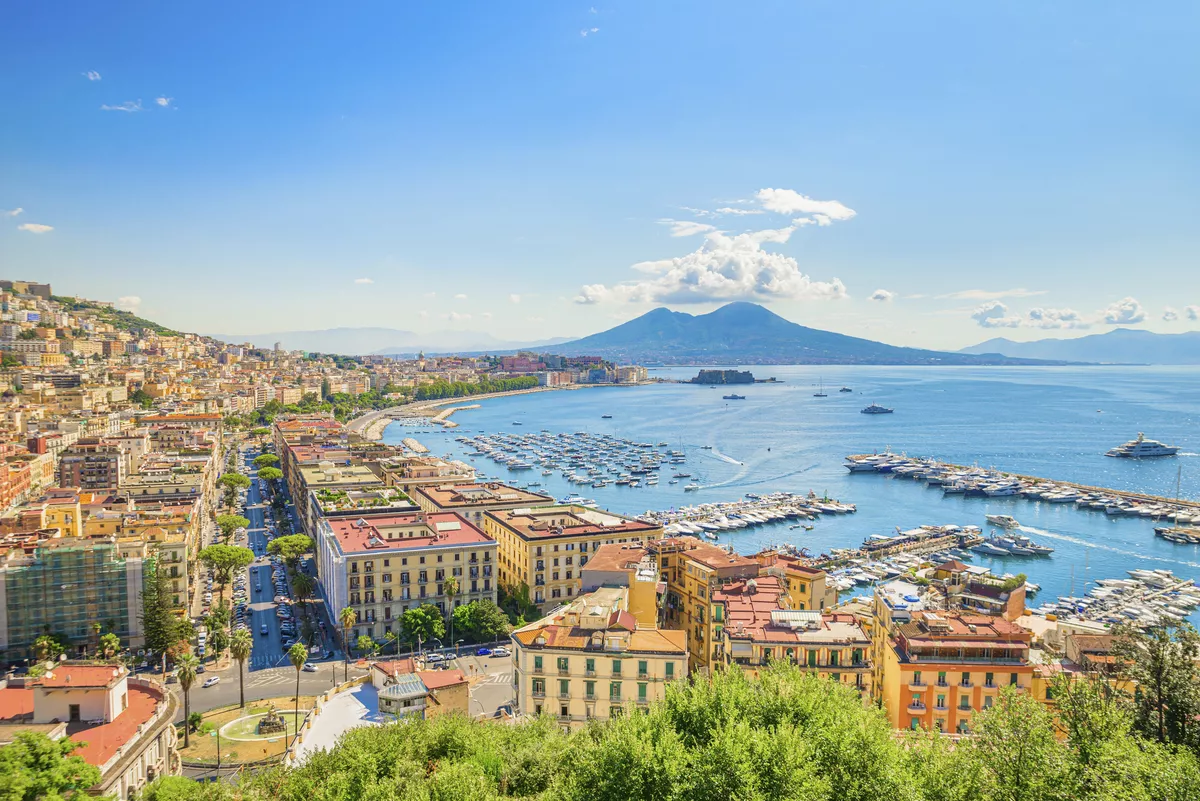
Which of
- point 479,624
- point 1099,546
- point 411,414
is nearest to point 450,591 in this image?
point 479,624

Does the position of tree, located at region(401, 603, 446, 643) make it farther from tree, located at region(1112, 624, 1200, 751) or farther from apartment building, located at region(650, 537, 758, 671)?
tree, located at region(1112, 624, 1200, 751)

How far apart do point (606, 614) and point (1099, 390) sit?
184 m

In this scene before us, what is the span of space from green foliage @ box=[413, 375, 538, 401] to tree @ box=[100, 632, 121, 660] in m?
118

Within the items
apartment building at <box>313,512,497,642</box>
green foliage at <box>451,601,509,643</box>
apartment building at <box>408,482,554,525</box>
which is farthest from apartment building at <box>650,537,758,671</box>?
apartment building at <box>408,482,554,525</box>

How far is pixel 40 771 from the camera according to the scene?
33.2 ft

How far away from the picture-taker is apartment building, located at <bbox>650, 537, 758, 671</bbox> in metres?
22.2

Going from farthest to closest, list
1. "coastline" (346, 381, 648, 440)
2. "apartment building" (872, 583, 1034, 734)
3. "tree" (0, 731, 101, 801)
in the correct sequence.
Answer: "coastline" (346, 381, 648, 440), "apartment building" (872, 583, 1034, 734), "tree" (0, 731, 101, 801)

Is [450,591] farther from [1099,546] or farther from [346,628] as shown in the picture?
[1099,546]

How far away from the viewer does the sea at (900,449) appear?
156ft

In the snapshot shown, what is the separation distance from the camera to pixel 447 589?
89.5 ft

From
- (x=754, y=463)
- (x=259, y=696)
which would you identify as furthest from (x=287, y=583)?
(x=754, y=463)

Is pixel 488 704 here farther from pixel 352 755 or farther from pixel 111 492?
pixel 111 492

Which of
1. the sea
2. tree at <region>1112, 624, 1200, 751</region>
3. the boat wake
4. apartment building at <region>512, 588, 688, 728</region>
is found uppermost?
tree at <region>1112, 624, 1200, 751</region>

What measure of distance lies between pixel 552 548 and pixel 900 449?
66.4 metres
